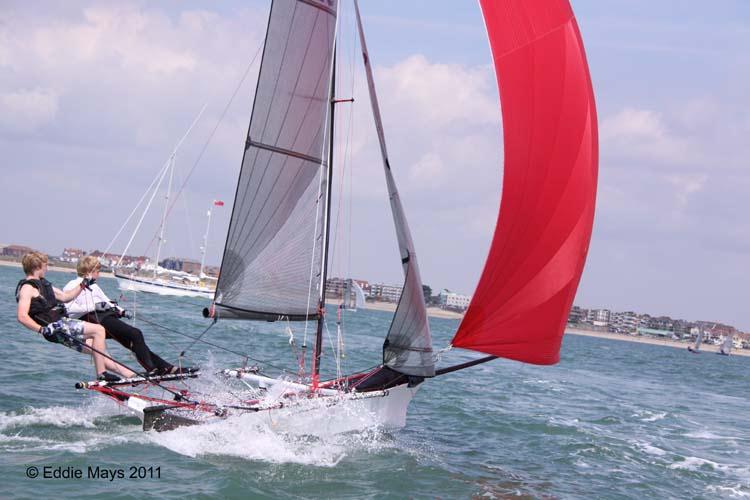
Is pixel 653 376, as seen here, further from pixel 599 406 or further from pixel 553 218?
pixel 553 218

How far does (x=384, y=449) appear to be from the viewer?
34.0 feet

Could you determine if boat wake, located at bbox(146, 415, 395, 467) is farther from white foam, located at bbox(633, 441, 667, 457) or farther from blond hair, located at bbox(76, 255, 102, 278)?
white foam, located at bbox(633, 441, 667, 457)

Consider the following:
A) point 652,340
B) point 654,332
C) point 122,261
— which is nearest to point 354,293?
point 122,261

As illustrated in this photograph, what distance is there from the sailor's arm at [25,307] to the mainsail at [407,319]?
4195 millimetres

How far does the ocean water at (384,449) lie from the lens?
808 cm

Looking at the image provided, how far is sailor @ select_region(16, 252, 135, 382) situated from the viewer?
8781 millimetres

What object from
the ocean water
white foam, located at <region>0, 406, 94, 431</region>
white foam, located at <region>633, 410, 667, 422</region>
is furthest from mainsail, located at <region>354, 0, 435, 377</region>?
white foam, located at <region>633, 410, 667, 422</region>

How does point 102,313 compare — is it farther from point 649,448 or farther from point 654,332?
point 654,332

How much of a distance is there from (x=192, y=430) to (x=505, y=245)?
430cm

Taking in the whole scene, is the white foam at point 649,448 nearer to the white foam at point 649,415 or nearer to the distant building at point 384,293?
the white foam at point 649,415

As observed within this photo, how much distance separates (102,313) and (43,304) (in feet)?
2.45

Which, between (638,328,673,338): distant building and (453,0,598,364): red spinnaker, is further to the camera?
(638,328,673,338): distant building

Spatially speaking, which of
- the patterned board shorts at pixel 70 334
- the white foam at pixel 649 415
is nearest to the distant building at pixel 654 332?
the white foam at pixel 649 415

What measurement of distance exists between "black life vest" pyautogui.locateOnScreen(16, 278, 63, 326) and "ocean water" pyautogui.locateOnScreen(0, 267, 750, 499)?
123 centimetres
